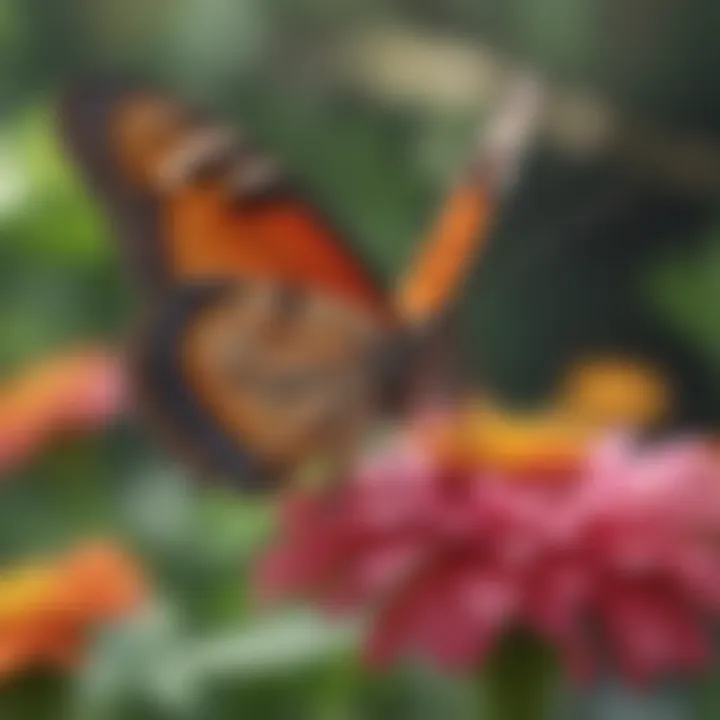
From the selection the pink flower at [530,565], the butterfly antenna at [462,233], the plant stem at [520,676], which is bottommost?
the plant stem at [520,676]

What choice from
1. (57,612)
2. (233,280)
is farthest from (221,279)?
(57,612)

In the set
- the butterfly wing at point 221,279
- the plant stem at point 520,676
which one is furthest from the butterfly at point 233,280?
the plant stem at point 520,676

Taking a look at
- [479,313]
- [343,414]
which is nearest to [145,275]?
[343,414]

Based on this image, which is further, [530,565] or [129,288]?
[129,288]

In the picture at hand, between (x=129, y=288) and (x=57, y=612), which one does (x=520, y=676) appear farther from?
(x=129, y=288)

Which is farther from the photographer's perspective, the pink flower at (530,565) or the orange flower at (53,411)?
the orange flower at (53,411)

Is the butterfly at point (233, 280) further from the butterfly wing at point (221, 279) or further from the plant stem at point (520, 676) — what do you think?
the plant stem at point (520, 676)

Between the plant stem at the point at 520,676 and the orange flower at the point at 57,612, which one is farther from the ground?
the orange flower at the point at 57,612
